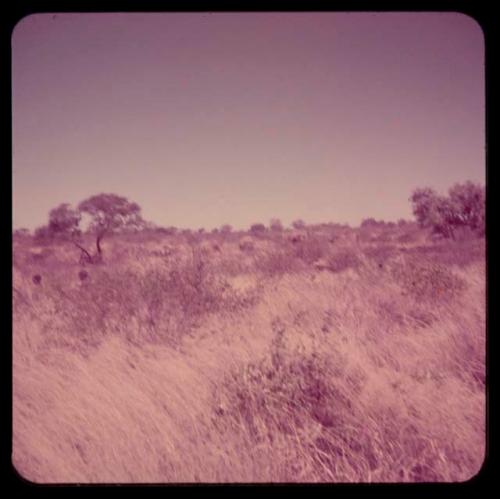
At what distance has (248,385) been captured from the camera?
8.95 ft

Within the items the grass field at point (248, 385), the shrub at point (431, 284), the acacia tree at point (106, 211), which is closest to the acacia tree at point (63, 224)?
the acacia tree at point (106, 211)

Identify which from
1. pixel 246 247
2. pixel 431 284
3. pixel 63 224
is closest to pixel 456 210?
pixel 246 247

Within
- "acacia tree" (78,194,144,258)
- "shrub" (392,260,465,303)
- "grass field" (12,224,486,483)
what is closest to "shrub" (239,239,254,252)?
"acacia tree" (78,194,144,258)

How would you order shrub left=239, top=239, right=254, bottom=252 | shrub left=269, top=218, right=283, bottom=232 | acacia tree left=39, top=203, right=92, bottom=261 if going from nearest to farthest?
shrub left=239, top=239, right=254, bottom=252
acacia tree left=39, top=203, right=92, bottom=261
shrub left=269, top=218, right=283, bottom=232

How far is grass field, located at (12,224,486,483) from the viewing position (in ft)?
7.09

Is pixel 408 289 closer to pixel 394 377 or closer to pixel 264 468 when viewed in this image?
pixel 394 377

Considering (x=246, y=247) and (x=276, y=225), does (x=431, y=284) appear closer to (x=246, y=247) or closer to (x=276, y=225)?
(x=246, y=247)

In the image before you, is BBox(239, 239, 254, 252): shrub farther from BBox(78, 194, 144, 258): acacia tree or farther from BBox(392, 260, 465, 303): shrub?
BBox(392, 260, 465, 303): shrub

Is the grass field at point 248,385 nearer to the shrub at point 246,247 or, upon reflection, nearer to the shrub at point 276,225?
the shrub at point 246,247

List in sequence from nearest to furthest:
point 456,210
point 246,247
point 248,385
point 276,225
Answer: point 248,385 → point 456,210 → point 246,247 → point 276,225

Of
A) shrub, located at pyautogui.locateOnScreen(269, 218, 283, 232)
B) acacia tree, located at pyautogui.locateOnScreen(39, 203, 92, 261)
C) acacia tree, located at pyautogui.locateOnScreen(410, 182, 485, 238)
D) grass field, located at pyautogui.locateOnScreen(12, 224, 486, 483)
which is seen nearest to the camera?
grass field, located at pyautogui.locateOnScreen(12, 224, 486, 483)

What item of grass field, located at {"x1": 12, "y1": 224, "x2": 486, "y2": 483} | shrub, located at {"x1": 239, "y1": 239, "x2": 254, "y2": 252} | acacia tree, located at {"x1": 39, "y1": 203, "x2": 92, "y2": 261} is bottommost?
grass field, located at {"x1": 12, "y1": 224, "x2": 486, "y2": 483}

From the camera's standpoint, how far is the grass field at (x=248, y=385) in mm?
2162
